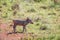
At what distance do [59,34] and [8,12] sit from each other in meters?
4.33

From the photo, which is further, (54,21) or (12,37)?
(54,21)

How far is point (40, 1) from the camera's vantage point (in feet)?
53.6

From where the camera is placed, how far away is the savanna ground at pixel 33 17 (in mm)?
10203

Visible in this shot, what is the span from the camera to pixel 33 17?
13.0 m

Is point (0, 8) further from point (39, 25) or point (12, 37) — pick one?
point (12, 37)

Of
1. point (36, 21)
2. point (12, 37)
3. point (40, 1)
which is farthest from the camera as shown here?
point (40, 1)

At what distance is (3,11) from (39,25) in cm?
305

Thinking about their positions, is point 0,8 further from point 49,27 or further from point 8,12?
point 49,27

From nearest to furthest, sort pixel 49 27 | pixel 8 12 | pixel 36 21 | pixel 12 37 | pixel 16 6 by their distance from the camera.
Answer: pixel 12 37 < pixel 49 27 < pixel 36 21 < pixel 8 12 < pixel 16 6

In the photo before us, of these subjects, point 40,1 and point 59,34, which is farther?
point 40,1

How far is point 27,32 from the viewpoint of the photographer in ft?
34.7

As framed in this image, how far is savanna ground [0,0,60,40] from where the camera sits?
10.2 metres

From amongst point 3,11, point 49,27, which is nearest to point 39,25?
point 49,27

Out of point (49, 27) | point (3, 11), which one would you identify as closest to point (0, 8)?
point (3, 11)
